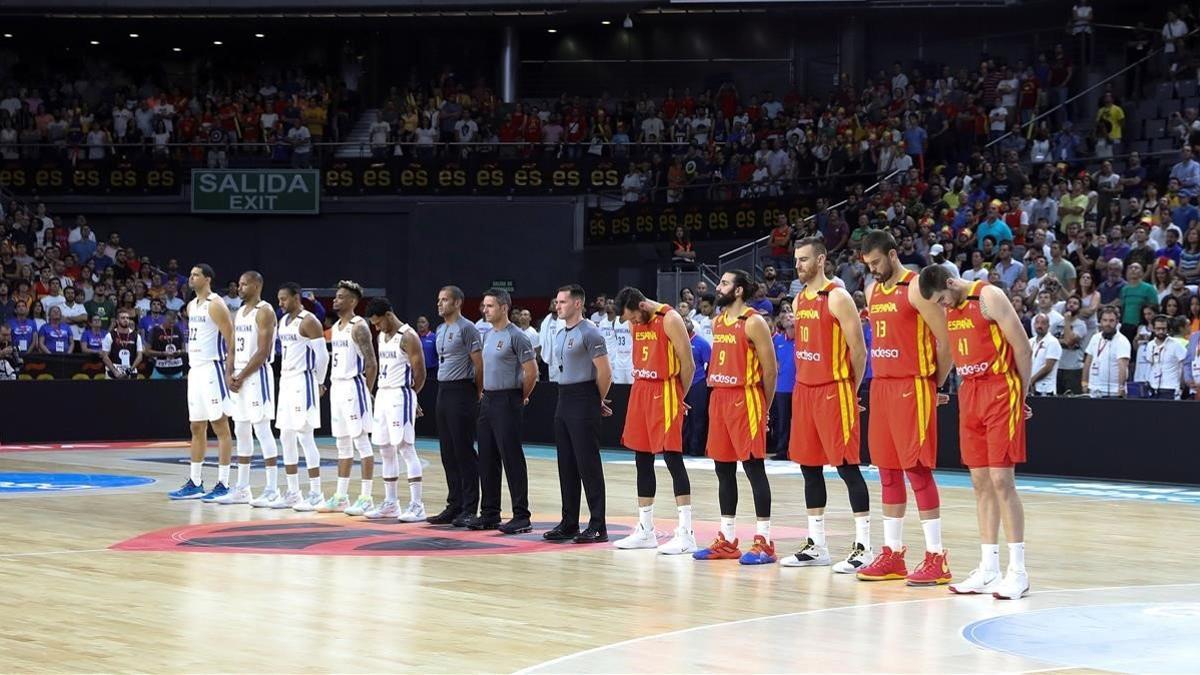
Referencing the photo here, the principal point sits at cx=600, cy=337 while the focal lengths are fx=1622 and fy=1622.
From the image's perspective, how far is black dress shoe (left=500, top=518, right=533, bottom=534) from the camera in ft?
43.1

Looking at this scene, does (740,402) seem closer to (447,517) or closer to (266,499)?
(447,517)

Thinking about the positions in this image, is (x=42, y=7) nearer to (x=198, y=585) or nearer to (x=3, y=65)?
(x=3, y=65)

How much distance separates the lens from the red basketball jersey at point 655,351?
39.5ft

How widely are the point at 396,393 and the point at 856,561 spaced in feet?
15.6

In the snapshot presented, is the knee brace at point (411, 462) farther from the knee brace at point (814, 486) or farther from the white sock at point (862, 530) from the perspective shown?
the white sock at point (862, 530)

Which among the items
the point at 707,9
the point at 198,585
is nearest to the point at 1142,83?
the point at 707,9

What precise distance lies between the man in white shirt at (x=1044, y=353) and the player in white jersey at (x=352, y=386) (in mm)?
8495

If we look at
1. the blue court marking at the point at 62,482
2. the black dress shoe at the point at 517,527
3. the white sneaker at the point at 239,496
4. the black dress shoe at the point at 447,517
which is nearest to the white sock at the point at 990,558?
the black dress shoe at the point at 517,527

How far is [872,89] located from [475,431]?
20.4 m

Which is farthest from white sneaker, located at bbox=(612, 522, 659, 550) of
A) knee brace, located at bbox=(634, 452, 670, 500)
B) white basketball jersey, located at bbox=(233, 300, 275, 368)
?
white basketball jersey, located at bbox=(233, 300, 275, 368)

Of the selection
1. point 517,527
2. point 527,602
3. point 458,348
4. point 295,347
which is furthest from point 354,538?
point 527,602

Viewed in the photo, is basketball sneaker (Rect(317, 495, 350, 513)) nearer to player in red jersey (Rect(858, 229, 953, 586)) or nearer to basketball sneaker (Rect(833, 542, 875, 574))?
basketball sneaker (Rect(833, 542, 875, 574))

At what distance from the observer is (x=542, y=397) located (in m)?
24.3

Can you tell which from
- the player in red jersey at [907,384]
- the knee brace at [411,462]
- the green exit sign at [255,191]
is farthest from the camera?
the green exit sign at [255,191]
